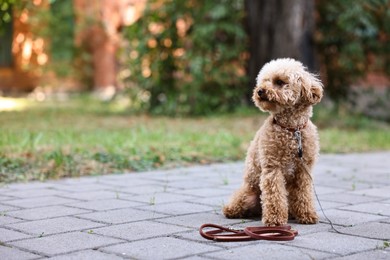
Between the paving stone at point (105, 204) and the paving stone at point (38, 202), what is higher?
the paving stone at point (105, 204)

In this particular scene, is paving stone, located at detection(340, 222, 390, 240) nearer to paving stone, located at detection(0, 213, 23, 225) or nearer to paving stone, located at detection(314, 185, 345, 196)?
paving stone, located at detection(314, 185, 345, 196)

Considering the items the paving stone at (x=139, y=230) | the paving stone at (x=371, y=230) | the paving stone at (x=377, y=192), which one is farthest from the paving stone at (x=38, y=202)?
the paving stone at (x=377, y=192)

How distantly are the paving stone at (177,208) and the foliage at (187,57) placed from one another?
768cm

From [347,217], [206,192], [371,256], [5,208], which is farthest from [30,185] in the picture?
[371,256]

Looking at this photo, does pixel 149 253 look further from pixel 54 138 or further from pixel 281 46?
pixel 281 46

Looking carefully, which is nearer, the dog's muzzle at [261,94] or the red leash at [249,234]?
the red leash at [249,234]

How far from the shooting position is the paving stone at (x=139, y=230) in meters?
4.30

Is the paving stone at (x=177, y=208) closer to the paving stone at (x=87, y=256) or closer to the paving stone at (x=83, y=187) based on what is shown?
the paving stone at (x=83, y=187)

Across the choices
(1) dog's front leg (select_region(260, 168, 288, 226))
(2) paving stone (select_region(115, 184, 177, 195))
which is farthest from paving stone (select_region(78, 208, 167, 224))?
(2) paving stone (select_region(115, 184, 177, 195))

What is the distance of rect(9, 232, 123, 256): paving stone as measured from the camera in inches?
154

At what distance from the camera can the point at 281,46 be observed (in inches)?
508

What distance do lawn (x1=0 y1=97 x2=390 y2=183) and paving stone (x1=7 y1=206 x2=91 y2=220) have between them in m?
1.53

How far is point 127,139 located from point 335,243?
5.43m

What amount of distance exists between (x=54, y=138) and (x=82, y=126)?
90.4 inches
